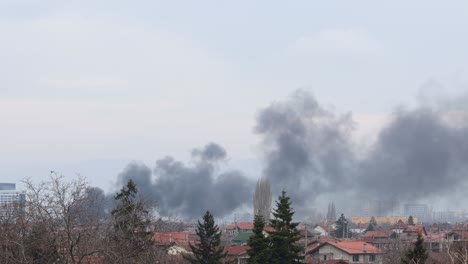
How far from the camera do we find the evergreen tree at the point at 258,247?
32.8 m

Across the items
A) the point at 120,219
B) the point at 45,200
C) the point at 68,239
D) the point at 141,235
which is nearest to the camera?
the point at 68,239

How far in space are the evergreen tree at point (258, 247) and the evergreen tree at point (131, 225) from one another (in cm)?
450

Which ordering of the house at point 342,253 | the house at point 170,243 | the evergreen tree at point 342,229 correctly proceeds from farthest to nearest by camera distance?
the evergreen tree at point 342,229 < the house at point 342,253 < the house at point 170,243

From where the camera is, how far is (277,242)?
3303cm

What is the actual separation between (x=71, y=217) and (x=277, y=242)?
656 inches

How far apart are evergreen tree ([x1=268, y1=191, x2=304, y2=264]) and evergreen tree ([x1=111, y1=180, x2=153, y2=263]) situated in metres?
5.41

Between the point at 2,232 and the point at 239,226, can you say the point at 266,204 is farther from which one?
the point at 2,232

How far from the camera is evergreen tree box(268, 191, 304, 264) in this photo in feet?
108

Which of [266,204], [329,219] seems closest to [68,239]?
[266,204]

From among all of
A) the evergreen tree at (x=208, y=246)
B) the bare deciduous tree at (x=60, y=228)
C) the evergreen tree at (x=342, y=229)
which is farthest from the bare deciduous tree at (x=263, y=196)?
the bare deciduous tree at (x=60, y=228)

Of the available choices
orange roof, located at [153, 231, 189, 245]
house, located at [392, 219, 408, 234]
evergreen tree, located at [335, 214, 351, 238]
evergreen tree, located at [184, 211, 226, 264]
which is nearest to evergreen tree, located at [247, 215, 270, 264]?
orange roof, located at [153, 231, 189, 245]

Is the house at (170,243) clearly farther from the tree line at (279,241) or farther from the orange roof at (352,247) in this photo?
the orange roof at (352,247)

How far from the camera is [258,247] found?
33312mm

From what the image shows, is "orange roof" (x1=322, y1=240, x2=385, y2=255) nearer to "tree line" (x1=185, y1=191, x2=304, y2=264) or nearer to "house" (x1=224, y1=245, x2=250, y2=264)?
"house" (x1=224, y1=245, x2=250, y2=264)
